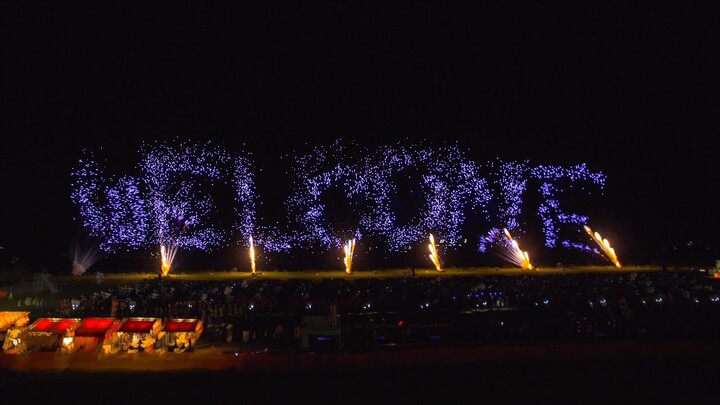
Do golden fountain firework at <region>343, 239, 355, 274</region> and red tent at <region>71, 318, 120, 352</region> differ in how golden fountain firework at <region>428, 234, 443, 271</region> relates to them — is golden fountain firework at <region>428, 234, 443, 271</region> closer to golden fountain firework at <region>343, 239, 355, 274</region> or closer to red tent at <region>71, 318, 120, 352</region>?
golden fountain firework at <region>343, 239, 355, 274</region>

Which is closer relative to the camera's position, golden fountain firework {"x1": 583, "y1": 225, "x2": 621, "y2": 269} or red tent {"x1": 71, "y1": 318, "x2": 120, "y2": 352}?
red tent {"x1": 71, "y1": 318, "x2": 120, "y2": 352}

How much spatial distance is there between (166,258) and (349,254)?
10403 millimetres

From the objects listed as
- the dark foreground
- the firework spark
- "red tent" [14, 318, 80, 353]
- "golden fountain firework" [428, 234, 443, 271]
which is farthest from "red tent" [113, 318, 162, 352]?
"golden fountain firework" [428, 234, 443, 271]

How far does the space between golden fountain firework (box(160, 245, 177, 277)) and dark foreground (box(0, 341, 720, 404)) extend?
16820 millimetres

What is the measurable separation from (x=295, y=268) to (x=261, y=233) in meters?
7.99

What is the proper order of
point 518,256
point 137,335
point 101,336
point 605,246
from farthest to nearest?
point 605,246 < point 518,256 < point 137,335 < point 101,336

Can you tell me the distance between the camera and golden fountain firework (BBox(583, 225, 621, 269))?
29.6 meters

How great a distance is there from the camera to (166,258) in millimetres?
29266

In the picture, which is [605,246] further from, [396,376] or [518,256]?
[396,376]

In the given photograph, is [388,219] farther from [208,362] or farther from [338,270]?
[208,362]

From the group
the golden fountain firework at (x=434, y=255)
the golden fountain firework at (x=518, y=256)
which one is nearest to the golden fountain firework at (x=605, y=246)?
the golden fountain firework at (x=518, y=256)

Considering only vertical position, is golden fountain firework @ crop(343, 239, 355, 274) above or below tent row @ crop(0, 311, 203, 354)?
above

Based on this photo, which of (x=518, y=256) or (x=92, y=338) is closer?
(x=92, y=338)

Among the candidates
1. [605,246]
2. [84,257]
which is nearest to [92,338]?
[84,257]
